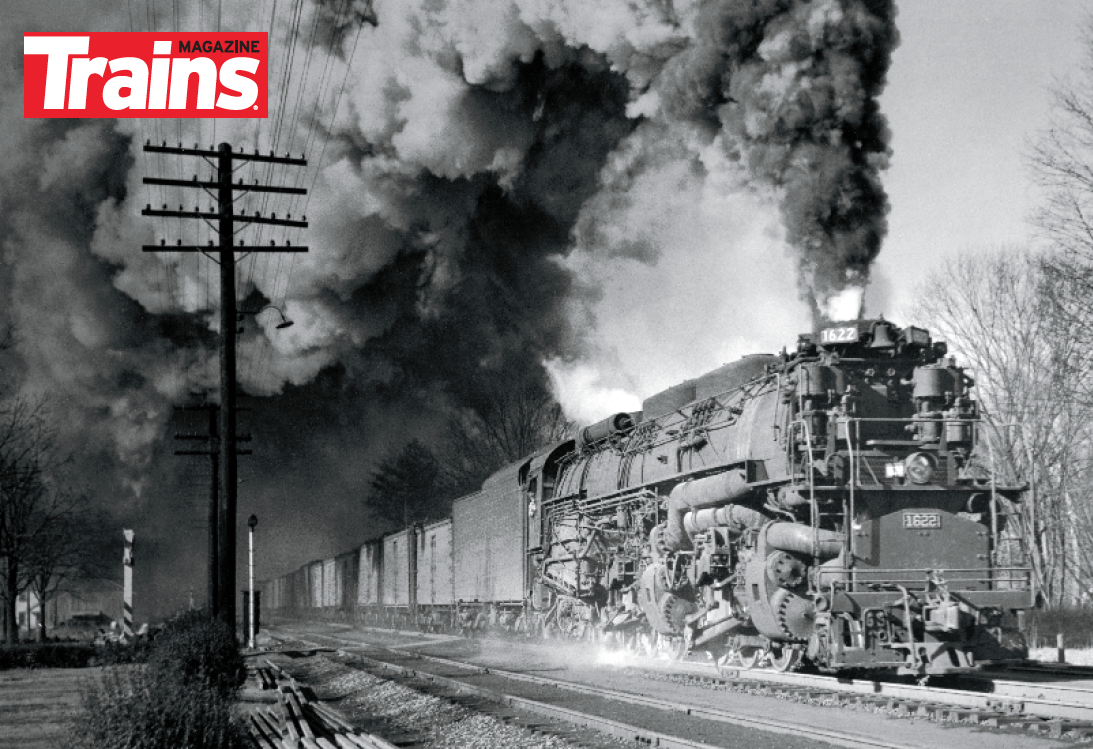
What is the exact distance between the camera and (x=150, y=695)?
23.8 ft

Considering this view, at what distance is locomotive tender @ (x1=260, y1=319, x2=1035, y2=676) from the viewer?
38.0ft

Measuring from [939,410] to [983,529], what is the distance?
4.45ft

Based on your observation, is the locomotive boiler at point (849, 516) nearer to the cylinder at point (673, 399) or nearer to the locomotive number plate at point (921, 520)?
the locomotive number plate at point (921, 520)

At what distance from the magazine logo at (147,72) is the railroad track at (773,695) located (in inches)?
397

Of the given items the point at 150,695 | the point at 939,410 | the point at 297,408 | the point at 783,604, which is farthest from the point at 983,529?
the point at 297,408

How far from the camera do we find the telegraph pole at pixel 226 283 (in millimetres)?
21109

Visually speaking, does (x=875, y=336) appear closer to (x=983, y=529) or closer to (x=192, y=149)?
(x=983, y=529)

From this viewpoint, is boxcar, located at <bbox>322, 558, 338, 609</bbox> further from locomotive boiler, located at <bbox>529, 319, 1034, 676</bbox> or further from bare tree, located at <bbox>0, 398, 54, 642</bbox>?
locomotive boiler, located at <bbox>529, 319, 1034, 676</bbox>

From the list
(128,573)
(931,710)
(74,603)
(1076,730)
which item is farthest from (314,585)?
(1076,730)

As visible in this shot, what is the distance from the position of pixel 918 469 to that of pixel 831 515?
105cm

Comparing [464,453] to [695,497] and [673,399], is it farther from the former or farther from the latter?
[695,497]

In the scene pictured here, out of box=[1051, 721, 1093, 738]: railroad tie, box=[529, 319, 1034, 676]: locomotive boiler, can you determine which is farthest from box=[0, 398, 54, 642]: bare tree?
box=[1051, 721, 1093, 738]: railroad tie

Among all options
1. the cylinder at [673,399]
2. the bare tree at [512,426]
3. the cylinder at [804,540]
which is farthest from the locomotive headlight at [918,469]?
the bare tree at [512,426]

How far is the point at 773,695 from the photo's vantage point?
39.7 ft
